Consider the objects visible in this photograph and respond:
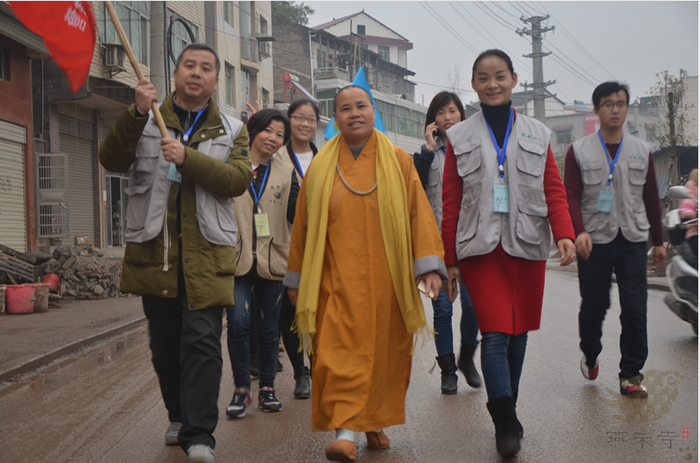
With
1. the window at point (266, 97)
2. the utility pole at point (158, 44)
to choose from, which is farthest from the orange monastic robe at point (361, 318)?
the window at point (266, 97)

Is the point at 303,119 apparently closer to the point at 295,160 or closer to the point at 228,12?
the point at 295,160

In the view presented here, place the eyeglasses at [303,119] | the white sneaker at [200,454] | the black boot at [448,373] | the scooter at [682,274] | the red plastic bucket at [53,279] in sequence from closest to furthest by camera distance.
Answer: the white sneaker at [200,454] < the black boot at [448,373] < the eyeglasses at [303,119] < the scooter at [682,274] < the red plastic bucket at [53,279]

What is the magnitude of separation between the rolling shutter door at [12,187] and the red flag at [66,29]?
1375 cm

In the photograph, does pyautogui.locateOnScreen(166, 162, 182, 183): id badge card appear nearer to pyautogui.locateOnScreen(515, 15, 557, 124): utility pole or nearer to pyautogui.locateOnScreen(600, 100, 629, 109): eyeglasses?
pyautogui.locateOnScreen(600, 100, 629, 109): eyeglasses

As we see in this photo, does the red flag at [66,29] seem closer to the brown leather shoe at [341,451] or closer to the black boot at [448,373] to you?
the brown leather shoe at [341,451]

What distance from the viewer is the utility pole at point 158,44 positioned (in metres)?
11.6

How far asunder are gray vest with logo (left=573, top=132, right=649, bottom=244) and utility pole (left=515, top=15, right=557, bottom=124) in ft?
161

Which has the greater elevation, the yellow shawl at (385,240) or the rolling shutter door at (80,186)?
the rolling shutter door at (80,186)

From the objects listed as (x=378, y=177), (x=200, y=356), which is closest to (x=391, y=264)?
(x=378, y=177)

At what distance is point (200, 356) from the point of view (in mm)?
3781

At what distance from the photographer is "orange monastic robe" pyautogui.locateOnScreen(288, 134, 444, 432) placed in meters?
3.81

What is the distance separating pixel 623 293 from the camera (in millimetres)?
5133

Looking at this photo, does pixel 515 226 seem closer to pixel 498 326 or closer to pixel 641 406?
pixel 498 326

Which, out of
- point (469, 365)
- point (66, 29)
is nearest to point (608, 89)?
point (469, 365)
